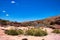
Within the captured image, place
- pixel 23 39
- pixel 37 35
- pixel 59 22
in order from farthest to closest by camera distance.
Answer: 1. pixel 59 22
2. pixel 37 35
3. pixel 23 39

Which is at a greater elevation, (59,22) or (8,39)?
(59,22)

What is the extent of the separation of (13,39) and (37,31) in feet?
11.9

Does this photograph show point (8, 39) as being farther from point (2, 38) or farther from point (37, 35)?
point (37, 35)

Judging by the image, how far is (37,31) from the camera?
56.5 feet

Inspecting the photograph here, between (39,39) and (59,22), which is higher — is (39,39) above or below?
below

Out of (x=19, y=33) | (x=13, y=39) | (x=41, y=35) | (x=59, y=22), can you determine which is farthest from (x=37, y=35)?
(x=59, y=22)

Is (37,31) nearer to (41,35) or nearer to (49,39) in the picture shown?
(41,35)

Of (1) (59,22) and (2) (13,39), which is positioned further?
(1) (59,22)

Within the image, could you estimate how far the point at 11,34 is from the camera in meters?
16.8

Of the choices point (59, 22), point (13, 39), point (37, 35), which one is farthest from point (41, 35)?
point (59, 22)

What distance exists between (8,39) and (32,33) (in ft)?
11.2

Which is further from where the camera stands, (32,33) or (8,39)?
(32,33)

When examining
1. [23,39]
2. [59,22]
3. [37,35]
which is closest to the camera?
[23,39]

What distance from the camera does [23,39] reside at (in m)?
14.2
